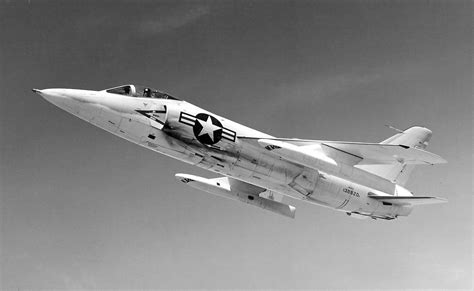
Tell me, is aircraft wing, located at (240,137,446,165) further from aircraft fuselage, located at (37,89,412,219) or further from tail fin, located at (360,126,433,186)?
tail fin, located at (360,126,433,186)

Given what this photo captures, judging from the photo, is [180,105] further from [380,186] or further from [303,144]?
[380,186]

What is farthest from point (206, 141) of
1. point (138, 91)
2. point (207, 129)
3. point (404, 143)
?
point (404, 143)

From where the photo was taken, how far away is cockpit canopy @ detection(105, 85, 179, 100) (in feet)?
59.7

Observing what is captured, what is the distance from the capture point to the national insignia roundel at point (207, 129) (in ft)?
61.4

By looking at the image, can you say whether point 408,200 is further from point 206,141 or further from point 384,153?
point 206,141

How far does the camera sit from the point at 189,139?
18.6 m

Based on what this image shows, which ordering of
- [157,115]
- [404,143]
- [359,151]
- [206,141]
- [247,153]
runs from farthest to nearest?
1. [404,143]
2. [359,151]
3. [247,153]
4. [206,141]
5. [157,115]

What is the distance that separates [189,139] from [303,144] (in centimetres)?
525

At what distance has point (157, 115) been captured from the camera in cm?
1838

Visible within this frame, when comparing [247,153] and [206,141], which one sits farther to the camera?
[247,153]

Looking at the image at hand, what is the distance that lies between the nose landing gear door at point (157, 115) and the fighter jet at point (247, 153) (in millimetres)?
37

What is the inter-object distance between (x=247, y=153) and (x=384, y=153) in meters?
5.96

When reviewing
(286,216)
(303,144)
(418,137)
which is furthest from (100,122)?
(418,137)

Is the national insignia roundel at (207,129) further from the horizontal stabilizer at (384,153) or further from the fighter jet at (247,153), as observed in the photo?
the horizontal stabilizer at (384,153)
